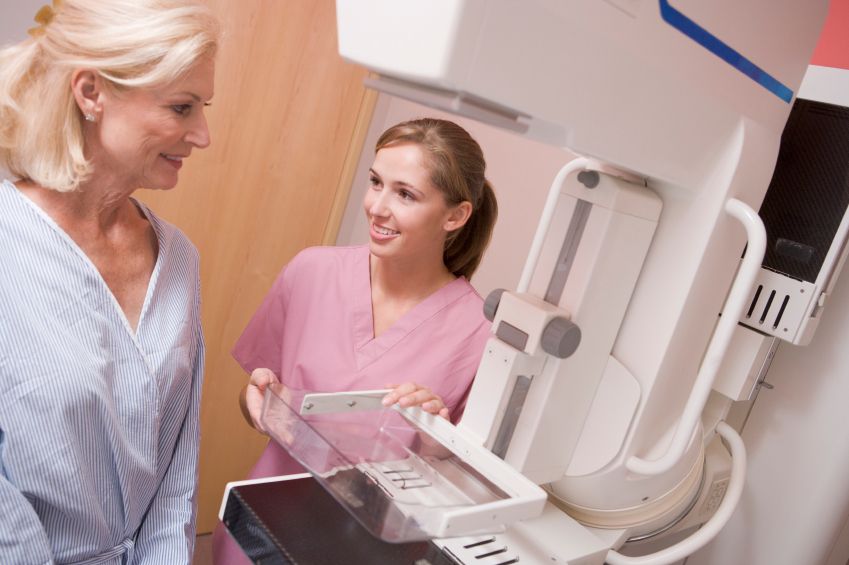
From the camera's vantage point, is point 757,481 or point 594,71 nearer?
point 594,71

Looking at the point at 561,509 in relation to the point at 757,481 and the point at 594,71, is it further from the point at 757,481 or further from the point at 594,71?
the point at 594,71

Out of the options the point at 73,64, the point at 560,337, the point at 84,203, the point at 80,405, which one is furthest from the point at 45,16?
the point at 560,337

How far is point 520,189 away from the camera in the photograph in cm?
216

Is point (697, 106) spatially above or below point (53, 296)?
above

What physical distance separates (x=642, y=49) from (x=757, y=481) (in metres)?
0.87

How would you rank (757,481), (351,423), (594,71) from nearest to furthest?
1. (594,71)
2. (351,423)
3. (757,481)

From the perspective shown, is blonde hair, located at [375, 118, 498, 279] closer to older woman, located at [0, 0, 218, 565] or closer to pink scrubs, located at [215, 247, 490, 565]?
pink scrubs, located at [215, 247, 490, 565]

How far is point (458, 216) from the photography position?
60.8 inches

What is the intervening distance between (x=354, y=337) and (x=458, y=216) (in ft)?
1.11

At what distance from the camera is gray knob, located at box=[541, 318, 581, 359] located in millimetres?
952

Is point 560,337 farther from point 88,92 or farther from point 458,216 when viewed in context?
point 88,92

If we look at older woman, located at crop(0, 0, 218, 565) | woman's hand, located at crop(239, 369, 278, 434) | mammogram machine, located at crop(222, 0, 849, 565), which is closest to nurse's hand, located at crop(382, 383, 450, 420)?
mammogram machine, located at crop(222, 0, 849, 565)

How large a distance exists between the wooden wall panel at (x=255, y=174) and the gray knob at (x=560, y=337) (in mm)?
1518

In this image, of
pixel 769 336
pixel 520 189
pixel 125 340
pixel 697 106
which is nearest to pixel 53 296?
pixel 125 340
